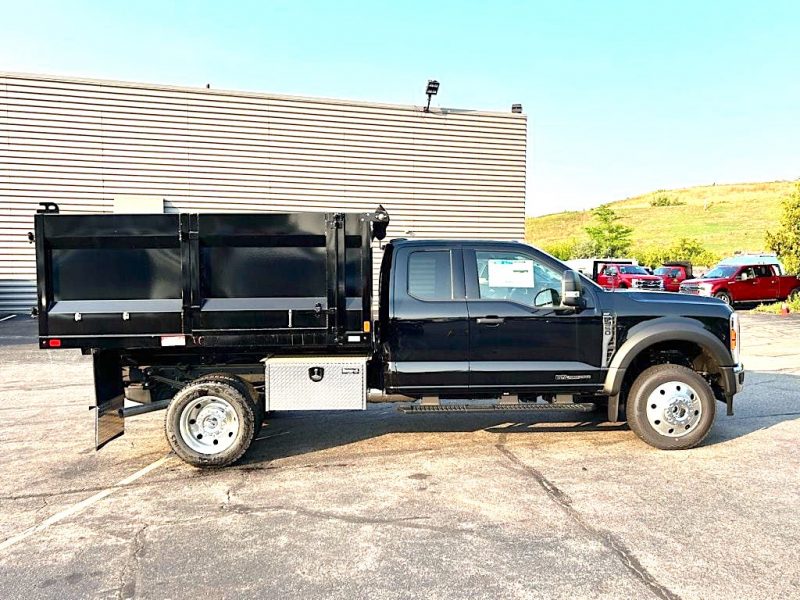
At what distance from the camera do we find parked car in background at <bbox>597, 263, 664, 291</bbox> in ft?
76.5

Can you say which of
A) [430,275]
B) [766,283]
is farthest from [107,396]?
[766,283]

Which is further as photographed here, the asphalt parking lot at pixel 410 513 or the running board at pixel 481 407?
the running board at pixel 481 407

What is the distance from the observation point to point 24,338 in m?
13.2

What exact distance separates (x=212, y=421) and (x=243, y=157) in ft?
41.1

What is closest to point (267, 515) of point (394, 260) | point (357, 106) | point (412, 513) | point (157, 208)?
point (412, 513)

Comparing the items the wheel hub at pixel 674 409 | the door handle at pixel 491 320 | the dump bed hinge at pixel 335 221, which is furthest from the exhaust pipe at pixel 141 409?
the wheel hub at pixel 674 409

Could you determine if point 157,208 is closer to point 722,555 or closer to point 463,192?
point 463,192

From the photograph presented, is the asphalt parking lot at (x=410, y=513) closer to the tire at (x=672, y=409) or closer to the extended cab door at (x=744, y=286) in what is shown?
the tire at (x=672, y=409)

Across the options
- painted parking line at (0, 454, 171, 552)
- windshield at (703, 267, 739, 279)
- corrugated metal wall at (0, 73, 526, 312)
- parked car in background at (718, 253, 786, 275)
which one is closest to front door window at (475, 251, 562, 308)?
painted parking line at (0, 454, 171, 552)

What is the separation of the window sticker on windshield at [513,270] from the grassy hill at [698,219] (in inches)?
2100

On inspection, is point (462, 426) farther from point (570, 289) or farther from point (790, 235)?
point (790, 235)

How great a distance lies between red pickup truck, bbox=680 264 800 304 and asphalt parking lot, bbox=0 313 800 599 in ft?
52.0

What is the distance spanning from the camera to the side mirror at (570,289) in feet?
16.7

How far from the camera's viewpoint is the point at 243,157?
1616 cm
